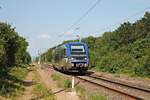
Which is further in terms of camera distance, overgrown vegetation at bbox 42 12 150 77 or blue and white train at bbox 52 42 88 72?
overgrown vegetation at bbox 42 12 150 77

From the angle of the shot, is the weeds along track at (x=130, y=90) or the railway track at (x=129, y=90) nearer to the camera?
the railway track at (x=129, y=90)

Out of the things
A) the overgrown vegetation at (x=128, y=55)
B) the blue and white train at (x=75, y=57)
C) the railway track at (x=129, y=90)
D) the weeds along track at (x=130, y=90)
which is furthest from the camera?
the overgrown vegetation at (x=128, y=55)

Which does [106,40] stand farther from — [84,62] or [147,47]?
[84,62]

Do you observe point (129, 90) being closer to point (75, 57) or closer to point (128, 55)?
point (75, 57)

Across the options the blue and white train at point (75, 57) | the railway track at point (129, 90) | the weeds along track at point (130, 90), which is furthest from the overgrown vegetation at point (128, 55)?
the weeds along track at point (130, 90)

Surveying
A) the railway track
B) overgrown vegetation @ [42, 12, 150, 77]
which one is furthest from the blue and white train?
the railway track

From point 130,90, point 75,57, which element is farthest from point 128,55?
point 130,90

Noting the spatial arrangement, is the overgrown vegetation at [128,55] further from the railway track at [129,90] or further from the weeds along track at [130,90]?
the weeds along track at [130,90]

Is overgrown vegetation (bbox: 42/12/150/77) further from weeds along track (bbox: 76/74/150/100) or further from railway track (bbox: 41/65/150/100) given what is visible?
weeds along track (bbox: 76/74/150/100)

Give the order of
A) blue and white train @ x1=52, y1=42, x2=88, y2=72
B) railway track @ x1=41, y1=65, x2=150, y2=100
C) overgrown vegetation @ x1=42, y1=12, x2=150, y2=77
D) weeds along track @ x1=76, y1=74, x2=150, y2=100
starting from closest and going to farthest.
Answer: railway track @ x1=41, y1=65, x2=150, y2=100, weeds along track @ x1=76, y1=74, x2=150, y2=100, blue and white train @ x1=52, y1=42, x2=88, y2=72, overgrown vegetation @ x1=42, y1=12, x2=150, y2=77

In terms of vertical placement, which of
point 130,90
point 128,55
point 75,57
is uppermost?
point 128,55

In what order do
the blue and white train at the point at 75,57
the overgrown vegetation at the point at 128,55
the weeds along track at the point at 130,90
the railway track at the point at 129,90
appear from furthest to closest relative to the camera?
the overgrown vegetation at the point at 128,55
the blue and white train at the point at 75,57
the weeds along track at the point at 130,90
the railway track at the point at 129,90

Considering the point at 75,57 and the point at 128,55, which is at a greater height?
the point at 128,55

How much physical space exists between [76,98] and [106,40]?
6109cm
